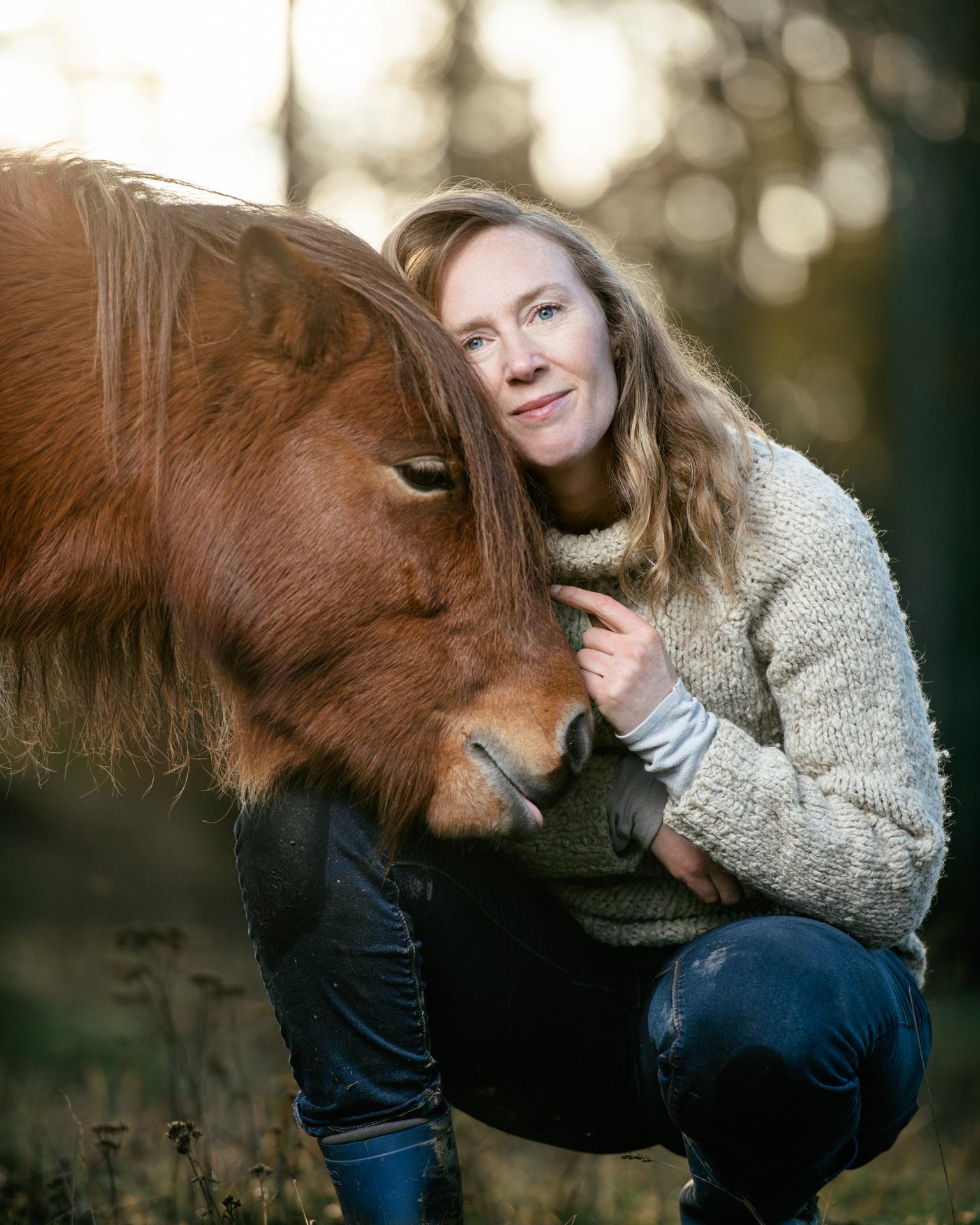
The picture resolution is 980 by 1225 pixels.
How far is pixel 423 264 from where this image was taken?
244 cm

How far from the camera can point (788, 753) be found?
2154 millimetres

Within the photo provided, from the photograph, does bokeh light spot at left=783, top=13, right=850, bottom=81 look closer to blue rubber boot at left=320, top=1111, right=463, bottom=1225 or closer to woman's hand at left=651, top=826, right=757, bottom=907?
woman's hand at left=651, top=826, right=757, bottom=907

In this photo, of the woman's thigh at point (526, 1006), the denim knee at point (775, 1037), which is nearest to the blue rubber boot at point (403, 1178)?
the woman's thigh at point (526, 1006)

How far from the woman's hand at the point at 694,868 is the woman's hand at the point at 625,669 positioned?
246 millimetres

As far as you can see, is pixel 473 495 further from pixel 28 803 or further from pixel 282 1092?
pixel 28 803

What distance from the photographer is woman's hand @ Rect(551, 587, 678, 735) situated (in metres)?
2.04

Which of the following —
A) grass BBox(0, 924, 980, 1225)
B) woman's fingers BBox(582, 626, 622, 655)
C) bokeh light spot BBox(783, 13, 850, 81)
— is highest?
bokeh light spot BBox(783, 13, 850, 81)

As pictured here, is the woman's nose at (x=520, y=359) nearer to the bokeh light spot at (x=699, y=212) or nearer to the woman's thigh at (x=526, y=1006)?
the woman's thigh at (x=526, y=1006)

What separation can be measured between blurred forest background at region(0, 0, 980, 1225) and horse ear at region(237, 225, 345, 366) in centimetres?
250

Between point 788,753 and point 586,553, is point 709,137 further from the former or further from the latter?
point 788,753

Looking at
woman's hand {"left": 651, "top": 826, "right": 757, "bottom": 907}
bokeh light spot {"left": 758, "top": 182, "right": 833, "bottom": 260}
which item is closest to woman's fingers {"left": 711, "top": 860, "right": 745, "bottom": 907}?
woman's hand {"left": 651, "top": 826, "right": 757, "bottom": 907}

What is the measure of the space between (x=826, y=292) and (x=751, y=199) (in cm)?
125

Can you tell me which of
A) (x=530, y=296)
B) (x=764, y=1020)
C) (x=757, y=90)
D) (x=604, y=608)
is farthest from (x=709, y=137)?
(x=764, y=1020)

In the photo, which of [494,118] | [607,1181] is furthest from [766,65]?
[607,1181]
